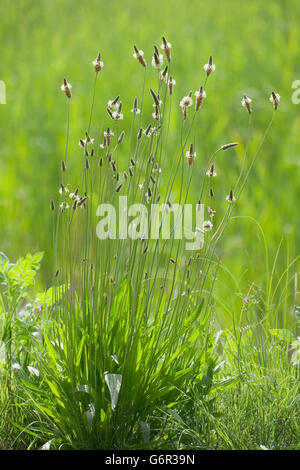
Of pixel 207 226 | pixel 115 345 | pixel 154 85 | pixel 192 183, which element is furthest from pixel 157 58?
pixel 154 85

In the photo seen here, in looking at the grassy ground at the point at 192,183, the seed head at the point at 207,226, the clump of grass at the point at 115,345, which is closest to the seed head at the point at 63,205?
the clump of grass at the point at 115,345

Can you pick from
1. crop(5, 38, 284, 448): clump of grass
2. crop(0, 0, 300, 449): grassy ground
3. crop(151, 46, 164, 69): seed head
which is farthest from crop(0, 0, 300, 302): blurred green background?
crop(151, 46, 164, 69): seed head

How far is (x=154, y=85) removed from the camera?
4.55 m

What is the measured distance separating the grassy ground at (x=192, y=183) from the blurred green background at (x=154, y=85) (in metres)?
0.01

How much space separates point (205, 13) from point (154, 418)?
556 centimetres

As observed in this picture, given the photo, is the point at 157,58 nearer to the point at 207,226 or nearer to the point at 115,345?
the point at 207,226

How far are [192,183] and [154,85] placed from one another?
1195mm

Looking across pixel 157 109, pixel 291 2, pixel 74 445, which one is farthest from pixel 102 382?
pixel 291 2

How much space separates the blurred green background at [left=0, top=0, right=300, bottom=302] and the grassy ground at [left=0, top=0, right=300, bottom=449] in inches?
0.5

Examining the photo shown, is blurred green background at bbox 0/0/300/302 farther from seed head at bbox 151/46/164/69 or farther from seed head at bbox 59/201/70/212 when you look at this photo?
seed head at bbox 151/46/164/69

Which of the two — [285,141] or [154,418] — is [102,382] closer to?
[154,418]

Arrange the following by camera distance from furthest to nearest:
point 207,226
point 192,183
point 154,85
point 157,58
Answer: point 154,85, point 192,183, point 207,226, point 157,58
